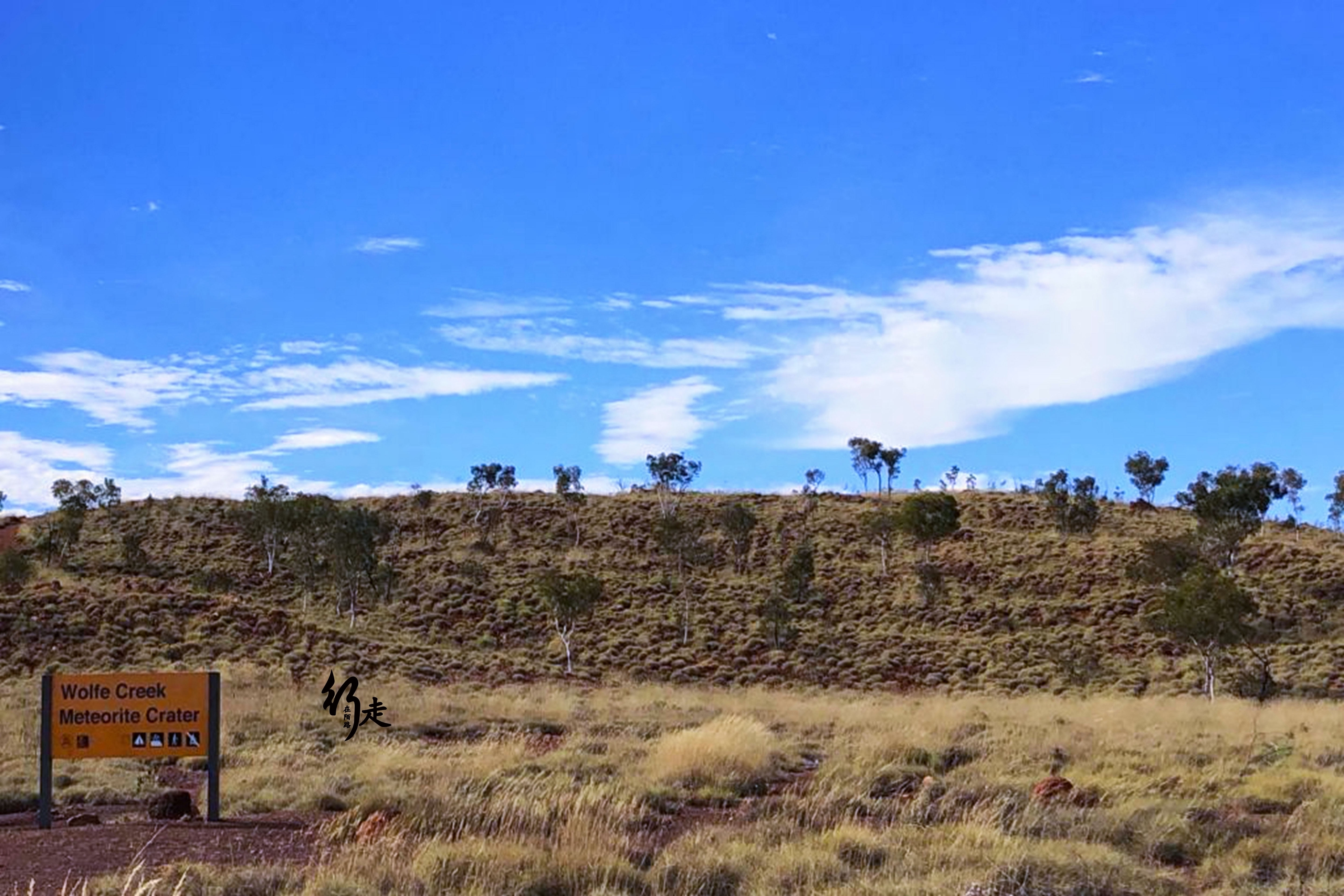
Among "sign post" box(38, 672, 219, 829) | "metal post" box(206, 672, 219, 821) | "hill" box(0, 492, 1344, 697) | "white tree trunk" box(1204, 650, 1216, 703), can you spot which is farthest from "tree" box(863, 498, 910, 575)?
"sign post" box(38, 672, 219, 829)

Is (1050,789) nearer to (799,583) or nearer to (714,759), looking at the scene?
(714,759)

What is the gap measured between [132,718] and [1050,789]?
29.4 feet

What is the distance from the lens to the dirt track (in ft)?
26.9

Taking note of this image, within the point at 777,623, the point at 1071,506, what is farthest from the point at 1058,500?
the point at 777,623

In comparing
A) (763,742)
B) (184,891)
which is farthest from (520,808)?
(763,742)

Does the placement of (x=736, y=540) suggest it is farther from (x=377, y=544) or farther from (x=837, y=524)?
(x=377, y=544)

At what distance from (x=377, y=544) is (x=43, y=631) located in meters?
26.2

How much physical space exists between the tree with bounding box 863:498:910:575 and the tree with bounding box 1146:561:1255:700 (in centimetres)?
2275

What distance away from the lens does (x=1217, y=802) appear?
1161cm

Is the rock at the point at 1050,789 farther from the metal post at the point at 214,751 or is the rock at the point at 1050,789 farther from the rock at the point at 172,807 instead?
the rock at the point at 172,807

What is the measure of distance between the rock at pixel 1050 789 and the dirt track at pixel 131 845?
669 centimetres

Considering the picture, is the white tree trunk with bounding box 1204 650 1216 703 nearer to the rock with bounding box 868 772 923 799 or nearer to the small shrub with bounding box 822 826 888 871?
the rock with bounding box 868 772 923 799

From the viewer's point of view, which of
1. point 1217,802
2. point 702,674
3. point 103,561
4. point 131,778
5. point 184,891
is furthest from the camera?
point 103,561

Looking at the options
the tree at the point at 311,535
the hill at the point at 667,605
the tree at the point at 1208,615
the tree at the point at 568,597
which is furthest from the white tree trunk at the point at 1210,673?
the tree at the point at 311,535
